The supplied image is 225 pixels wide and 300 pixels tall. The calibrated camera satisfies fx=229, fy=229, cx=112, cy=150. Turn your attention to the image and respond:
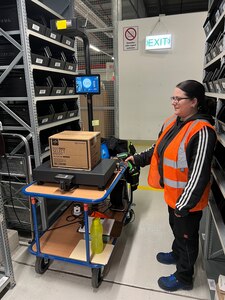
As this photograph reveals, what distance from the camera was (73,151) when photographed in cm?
177

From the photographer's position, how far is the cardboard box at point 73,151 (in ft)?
5.70

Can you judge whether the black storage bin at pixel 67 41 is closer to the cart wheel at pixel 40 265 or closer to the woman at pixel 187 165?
the woman at pixel 187 165

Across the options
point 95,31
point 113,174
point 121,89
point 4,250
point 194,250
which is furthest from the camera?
point 121,89

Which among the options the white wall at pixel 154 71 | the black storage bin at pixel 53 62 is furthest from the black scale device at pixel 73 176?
the white wall at pixel 154 71

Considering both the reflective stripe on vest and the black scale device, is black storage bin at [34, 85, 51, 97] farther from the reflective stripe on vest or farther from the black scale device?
the reflective stripe on vest

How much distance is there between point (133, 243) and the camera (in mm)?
2412

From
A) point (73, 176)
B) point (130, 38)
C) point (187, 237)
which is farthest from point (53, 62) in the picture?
point (130, 38)

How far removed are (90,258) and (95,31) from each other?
4111 millimetres

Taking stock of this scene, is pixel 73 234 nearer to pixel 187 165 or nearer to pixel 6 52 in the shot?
pixel 187 165

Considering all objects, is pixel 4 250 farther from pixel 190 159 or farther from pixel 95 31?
pixel 95 31

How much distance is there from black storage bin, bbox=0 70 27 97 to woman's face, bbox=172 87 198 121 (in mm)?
1380

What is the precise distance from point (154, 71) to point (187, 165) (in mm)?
4141

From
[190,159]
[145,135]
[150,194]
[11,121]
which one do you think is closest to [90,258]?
[190,159]

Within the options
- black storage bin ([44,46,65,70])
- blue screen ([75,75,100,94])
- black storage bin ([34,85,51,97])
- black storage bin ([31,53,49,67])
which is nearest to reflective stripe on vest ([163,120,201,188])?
blue screen ([75,75,100,94])
